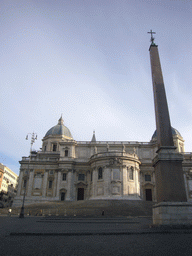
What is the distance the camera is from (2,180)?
219 feet

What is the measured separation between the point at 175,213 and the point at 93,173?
34275mm

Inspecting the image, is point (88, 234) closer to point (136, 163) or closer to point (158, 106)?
point (158, 106)

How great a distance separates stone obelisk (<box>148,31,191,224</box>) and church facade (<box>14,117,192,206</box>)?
96.3ft

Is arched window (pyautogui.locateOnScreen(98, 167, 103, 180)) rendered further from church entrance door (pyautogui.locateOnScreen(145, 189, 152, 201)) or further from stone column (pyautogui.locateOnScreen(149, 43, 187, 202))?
stone column (pyautogui.locateOnScreen(149, 43, 187, 202))

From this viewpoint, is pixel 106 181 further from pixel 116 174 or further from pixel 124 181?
pixel 124 181

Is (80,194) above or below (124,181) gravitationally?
below

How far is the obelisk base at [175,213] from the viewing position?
11562 mm

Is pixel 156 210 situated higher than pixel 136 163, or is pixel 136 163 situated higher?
pixel 136 163

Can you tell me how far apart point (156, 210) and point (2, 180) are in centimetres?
6443

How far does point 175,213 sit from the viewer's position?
11570 millimetres

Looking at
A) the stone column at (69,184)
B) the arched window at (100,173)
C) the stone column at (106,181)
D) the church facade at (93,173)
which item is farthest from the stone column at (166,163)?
the stone column at (69,184)

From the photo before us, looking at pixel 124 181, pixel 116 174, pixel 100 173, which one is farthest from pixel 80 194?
pixel 124 181

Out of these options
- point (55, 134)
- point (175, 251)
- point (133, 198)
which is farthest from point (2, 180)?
point (175, 251)

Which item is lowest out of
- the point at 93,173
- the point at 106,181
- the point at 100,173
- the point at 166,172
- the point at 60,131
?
the point at 166,172
